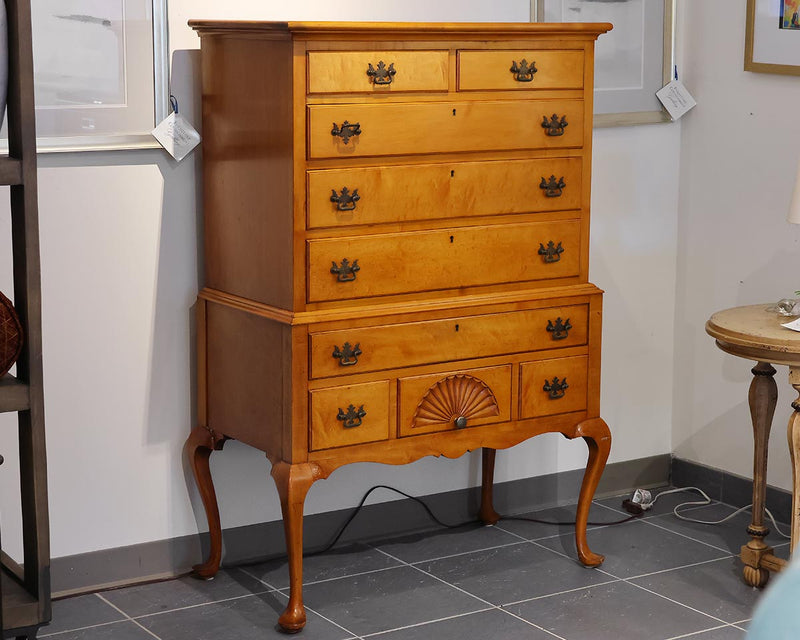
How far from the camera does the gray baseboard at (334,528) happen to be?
340 centimetres

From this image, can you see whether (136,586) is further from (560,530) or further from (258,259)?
(560,530)

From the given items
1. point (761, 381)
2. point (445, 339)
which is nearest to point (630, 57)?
point (761, 381)

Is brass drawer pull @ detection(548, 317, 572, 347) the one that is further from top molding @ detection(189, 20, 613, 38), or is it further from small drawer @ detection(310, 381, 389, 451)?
top molding @ detection(189, 20, 613, 38)

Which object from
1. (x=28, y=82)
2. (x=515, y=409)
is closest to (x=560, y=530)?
(x=515, y=409)

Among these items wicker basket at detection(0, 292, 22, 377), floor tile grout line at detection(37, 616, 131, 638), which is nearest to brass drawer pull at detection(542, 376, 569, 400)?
floor tile grout line at detection(37, 616, 131, 638)

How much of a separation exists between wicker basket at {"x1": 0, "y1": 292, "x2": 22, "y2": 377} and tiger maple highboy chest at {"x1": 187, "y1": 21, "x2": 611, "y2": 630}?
28.6 inches

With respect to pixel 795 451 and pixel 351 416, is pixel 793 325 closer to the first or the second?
pixel 795 451

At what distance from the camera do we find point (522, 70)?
3260 millimetres

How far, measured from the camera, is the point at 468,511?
400cm

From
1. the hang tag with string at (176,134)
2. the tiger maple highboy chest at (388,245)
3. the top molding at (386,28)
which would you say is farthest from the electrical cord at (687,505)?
the hang tag with string at (176,134)

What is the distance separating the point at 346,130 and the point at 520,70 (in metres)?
0.54

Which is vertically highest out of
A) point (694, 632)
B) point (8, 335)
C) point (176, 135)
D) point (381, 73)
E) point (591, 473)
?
point (381, 73)

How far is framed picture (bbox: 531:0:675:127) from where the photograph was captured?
3949 millimetres

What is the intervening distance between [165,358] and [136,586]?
2.05 ft
